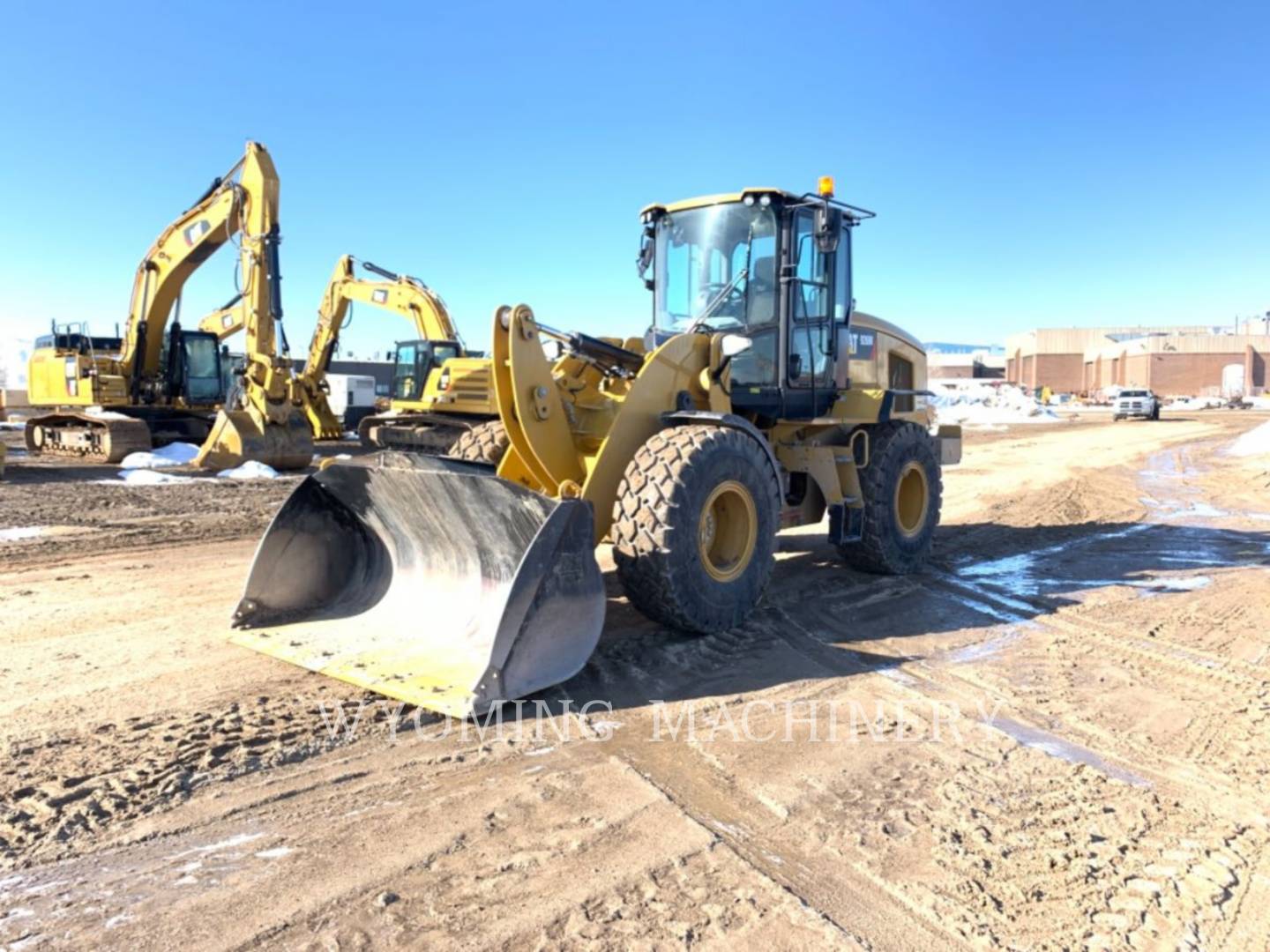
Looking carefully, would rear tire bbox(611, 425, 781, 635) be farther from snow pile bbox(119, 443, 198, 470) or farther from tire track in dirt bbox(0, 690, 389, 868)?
snow pile bbox(119, 443, 198, 470)

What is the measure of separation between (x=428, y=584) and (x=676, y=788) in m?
2.29

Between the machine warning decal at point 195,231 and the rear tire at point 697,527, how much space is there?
1389cm

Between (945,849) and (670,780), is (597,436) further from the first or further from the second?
(945,849)

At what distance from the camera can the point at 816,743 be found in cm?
378

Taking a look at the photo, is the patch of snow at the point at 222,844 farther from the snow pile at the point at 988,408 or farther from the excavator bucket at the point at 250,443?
the snow pile at the point at 988,408

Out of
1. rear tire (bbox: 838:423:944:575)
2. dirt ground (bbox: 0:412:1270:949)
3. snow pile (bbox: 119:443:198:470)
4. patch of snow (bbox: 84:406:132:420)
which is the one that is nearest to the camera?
dirt ground (bbox: 0:412:1270:949)

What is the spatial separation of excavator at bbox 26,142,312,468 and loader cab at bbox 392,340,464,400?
8.72 feet

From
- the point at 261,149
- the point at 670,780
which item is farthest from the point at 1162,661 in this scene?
the point at 261,149

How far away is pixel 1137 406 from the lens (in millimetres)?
40188

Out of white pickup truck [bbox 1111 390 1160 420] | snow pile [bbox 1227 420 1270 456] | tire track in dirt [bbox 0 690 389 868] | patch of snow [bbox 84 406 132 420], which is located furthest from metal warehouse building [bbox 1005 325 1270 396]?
tire track in dirt [bbox 0 690 389 868]

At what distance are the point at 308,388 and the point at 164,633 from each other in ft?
49.6

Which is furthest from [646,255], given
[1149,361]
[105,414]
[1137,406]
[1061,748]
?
[1149,361]

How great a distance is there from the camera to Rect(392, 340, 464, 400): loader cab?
61.7 ft

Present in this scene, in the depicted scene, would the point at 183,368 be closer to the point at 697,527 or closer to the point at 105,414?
the point at 105,414
